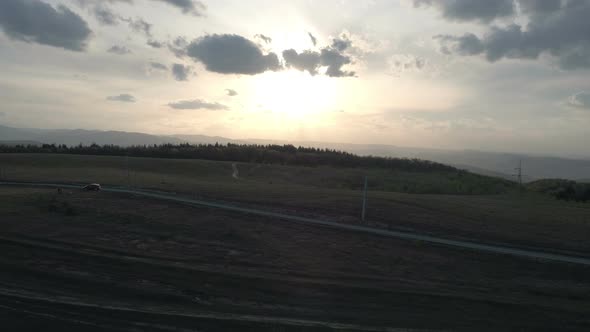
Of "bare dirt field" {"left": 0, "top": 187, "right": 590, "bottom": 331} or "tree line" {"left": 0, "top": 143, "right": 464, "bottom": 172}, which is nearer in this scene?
"bare dirt field" {"left": 0, "top": 187, "right": 590, "bottom": 331}

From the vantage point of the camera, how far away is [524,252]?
758 inches

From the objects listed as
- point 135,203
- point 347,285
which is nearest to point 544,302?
point 347,285

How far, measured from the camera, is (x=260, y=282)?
13.2 metres

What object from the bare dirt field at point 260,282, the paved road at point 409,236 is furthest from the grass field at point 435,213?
the bare dirt field at point 260,282

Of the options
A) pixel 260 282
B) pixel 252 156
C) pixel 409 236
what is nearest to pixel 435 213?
pixel 409 236

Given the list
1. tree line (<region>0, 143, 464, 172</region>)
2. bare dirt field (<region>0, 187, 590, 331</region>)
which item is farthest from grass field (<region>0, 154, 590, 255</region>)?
tree line (<region>0, 143, 464, 172</region>)

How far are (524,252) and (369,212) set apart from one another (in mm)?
10142

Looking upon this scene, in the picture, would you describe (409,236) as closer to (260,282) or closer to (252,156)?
(260,282)

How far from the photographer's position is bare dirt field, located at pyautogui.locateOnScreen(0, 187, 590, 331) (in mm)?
10523

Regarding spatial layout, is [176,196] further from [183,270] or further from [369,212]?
[183,270]

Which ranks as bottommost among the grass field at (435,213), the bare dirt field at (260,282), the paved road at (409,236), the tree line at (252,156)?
the bare dirt field at (260,282)

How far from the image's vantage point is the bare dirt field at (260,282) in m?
10.5

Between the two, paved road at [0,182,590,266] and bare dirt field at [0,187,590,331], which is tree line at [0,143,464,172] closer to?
paved road at [0,182,590,266]

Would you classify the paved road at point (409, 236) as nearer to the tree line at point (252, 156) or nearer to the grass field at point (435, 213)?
the grass field at point (435, 213)
